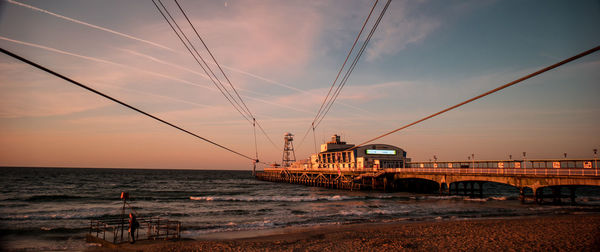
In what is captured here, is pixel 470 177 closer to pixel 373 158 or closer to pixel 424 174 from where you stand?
pixel 424 174

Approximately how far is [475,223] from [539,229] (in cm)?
352

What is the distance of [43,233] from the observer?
787 inches

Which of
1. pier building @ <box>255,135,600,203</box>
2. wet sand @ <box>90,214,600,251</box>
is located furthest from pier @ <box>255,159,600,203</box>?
wet sand @ <box>90,214,600,251</box>

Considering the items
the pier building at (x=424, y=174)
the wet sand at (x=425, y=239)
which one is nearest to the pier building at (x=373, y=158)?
the pier building at (x=424, y=174)

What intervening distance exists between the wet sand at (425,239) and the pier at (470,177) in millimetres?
8696

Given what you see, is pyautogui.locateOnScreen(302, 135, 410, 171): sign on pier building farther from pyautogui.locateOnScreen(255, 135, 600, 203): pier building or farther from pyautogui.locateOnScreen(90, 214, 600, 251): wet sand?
pyautogui.locateOnScreen(90, 214, 600, 251): wet sand

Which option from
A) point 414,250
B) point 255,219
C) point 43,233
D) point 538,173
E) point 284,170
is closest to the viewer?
point 414,250

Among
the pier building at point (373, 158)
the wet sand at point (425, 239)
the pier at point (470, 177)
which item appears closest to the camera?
the wet sand at point (425, 239)

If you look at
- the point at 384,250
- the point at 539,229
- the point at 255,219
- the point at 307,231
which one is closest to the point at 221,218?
the point at 255,219

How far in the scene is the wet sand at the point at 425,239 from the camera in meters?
14.7

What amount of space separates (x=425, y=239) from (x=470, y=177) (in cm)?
2465

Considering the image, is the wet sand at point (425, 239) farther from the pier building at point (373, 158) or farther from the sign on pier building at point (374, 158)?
the sign on pier building at point (374, 158)

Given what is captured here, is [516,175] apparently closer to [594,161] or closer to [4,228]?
[594,161]

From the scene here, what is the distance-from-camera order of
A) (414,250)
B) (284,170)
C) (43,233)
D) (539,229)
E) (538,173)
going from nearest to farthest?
1. (414,250)
2. (539,229)
3. (43,233)
4. (538,173)
5. (284,170)
